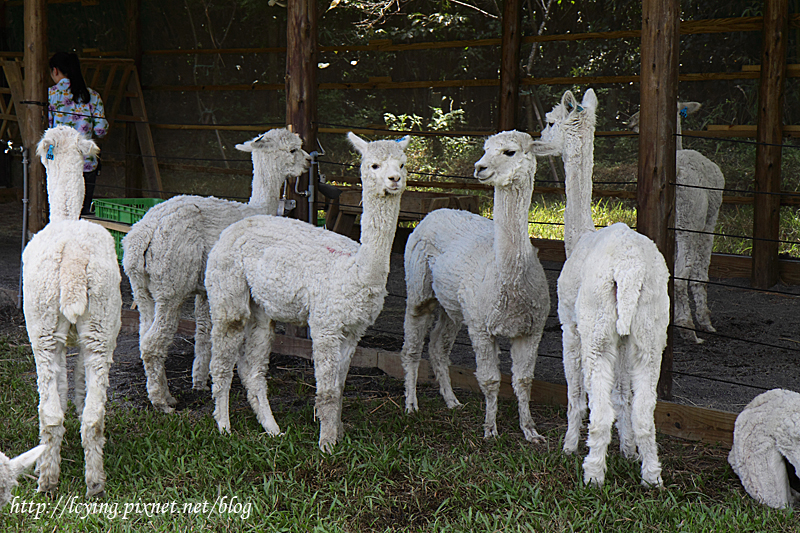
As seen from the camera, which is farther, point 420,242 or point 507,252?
point 420,242

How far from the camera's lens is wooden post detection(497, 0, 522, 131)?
334 inches

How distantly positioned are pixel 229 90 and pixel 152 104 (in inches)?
62.2

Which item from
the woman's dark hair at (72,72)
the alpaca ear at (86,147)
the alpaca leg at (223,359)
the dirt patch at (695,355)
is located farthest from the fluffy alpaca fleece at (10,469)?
the woman's dark hair at (72,72)

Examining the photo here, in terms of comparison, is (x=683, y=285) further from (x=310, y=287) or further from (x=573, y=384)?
(x=310, y=287)

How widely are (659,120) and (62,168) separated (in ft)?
10.2

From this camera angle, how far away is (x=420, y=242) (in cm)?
482

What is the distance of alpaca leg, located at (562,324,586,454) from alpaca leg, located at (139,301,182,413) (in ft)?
7.66

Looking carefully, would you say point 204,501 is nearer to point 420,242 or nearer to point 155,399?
point 155,399

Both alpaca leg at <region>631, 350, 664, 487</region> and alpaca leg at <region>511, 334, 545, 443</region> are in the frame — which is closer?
alpaca leg at <region>631, 350, 664, 487</region>

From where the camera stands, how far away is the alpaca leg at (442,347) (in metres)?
4.87

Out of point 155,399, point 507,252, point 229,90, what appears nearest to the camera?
point 507,252

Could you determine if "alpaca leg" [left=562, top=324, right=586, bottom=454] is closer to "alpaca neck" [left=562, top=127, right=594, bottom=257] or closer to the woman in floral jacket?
"alpaca neck" [left=562, top=127, right=594, bottom=257]

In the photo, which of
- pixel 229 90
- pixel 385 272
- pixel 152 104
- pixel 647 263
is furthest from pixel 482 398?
pixel 152 104

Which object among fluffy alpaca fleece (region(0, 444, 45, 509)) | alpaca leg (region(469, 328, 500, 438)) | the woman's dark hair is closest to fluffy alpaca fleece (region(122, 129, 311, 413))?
alpaca leg (region(469, 328, 500, 438))
